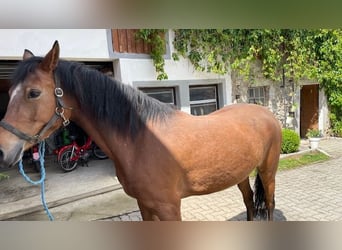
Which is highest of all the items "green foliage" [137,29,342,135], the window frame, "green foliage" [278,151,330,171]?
"green foliage" [137,29,342,135]

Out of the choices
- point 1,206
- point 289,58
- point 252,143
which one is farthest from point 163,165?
point 289,58

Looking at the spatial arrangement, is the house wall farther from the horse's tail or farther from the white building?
the horse's tail

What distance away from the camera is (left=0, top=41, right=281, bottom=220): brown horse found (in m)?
0.78

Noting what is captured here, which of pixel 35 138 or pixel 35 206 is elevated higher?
pixel 35 138

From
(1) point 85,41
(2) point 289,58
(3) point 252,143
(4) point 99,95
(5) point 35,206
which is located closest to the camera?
(4) point 99,95

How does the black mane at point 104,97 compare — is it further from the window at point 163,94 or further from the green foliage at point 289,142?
the green foliage at point 289,142

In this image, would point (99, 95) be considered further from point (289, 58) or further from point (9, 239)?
point (289, 58)

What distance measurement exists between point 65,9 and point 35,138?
506mm

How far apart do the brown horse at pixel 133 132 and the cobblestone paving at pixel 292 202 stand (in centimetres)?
99

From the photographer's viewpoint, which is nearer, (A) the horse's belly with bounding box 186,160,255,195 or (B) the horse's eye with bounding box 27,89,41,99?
(B) the horse's eye with bounding box 27,89,41,99

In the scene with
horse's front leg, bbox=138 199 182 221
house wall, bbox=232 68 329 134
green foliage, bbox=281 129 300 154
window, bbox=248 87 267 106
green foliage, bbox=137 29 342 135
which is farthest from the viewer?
green foliage, bbox=281 129 300 154

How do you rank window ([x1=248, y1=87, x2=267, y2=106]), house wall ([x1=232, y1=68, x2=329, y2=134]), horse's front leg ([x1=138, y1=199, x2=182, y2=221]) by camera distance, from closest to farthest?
horse's front leg ([x1=138, y1=199, x2=182, y2=221])
house wall ([x1=232, y1=68, x2=329, y2=134])
window ([x1=248, y1=87, x2=267, y2=106])

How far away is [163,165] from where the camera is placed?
0.96m

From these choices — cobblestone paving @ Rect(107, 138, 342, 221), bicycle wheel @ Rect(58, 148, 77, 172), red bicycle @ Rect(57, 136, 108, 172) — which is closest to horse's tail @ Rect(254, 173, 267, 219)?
cobblestone paving @ Rect(107, 138, 342, 221)
